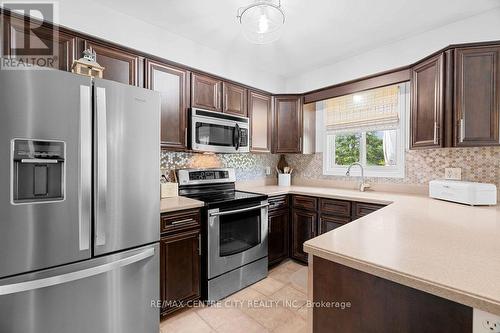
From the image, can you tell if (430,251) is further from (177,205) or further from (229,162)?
(229,162)

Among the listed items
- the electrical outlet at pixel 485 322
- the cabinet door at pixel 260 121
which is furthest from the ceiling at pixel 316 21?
the electrical outlet at pixel 485 322

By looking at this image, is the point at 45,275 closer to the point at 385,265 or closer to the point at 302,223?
the point at 385,265

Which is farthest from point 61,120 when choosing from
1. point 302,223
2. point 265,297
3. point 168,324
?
point 302,223

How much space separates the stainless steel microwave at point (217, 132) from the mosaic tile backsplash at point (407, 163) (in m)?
0.33

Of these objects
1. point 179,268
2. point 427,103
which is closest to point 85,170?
point 179,268

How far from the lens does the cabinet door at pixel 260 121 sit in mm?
2949

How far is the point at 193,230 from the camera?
6.44ft

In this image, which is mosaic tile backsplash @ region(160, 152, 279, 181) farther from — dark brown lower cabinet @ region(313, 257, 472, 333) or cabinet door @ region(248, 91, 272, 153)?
dark brown lower cabinet @ region(313, 257, 472, 333)

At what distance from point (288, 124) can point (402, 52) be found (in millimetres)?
1471

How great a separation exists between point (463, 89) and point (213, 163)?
244cm

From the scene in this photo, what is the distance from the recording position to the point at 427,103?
208 cm

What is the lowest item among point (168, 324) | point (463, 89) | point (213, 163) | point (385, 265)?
point (168, 324)

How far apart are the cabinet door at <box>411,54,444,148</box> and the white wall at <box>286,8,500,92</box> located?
11.2 inches

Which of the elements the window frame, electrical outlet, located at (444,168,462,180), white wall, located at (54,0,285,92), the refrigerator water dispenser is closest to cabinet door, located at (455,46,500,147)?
electrical outlet, located at (444,168,462,180)
